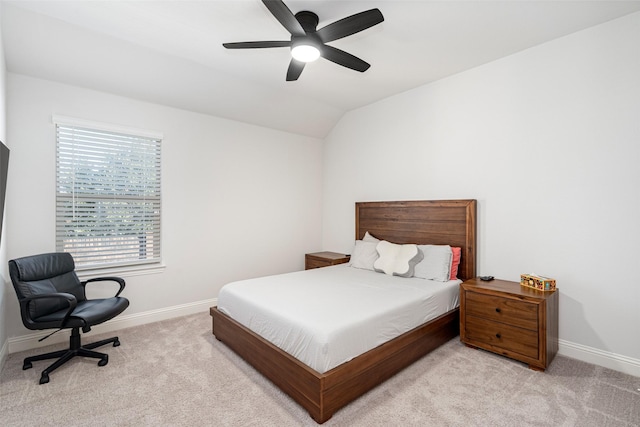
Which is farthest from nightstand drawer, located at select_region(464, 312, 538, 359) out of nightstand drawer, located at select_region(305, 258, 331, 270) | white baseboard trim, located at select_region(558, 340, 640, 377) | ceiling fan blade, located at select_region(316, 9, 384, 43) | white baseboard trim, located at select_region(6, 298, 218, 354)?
white baseboard trim, located at select_region(6, 298, 218, 354)

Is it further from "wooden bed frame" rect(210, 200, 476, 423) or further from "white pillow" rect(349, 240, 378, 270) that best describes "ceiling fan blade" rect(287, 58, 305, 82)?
"white pillow" rect(349, 240, 378, 270)

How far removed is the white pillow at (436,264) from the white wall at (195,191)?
2.24 meters

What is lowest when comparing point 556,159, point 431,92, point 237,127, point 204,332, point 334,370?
point 204,332

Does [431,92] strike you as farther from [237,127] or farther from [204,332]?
[204,332]

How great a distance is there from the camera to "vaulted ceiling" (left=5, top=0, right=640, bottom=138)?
93.4 inches

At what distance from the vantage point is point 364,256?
394 cm

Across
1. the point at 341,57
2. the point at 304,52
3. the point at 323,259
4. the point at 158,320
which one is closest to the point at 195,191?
the point at 158,320

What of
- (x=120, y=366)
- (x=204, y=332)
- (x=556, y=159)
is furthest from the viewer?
(x=204, y=332)

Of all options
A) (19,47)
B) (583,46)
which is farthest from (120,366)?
(583,46)

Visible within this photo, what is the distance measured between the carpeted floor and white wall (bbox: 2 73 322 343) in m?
1.09

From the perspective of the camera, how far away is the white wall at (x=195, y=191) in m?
2.92

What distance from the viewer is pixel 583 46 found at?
2.70m

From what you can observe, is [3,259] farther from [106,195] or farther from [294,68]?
[294,68]

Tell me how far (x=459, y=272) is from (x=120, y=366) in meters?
3.45
